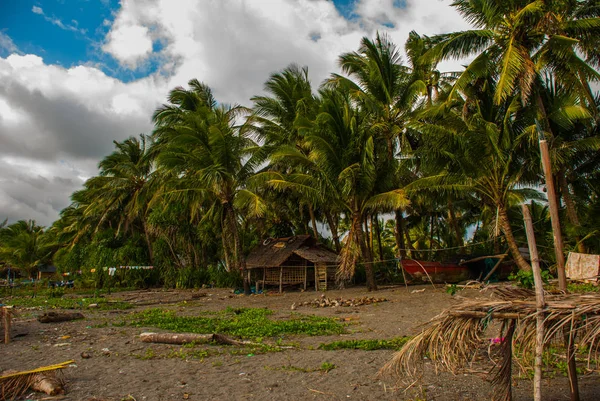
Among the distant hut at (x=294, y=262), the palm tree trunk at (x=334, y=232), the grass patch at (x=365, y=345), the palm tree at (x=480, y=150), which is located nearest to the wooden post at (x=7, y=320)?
the grass patch at (x=365, y=345)

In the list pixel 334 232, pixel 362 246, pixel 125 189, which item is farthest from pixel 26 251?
pixel 362 246

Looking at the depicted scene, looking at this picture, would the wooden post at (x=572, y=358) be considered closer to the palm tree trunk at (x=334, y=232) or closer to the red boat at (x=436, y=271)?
the red boat at (x=436, y=271)

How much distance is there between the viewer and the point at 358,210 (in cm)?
1748

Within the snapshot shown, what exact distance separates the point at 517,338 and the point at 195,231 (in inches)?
1033

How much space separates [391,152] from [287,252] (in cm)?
682

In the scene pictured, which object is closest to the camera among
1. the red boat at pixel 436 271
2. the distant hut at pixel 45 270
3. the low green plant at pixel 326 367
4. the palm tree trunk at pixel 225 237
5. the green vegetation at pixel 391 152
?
the low green plant at pixel 326 367

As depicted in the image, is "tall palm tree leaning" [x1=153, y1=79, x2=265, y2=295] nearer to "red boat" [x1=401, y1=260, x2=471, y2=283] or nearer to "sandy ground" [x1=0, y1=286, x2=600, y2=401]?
"red boat" [x1=401, y1=260, x2=471, y2=283]

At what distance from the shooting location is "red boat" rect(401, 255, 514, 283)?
18031mm

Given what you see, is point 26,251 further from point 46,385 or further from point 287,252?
point 46,385

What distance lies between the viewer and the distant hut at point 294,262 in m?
A: 20.1

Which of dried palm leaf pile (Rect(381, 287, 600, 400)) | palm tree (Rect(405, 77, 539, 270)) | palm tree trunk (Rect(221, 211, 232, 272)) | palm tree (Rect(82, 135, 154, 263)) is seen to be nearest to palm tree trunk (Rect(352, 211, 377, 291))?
palm tree (Rect(405, 77, 539, 270))

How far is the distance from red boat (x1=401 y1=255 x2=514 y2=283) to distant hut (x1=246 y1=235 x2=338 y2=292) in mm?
3663

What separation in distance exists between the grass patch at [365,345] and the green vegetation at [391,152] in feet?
8.99

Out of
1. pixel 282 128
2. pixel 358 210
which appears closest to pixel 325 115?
pixel 358 210
